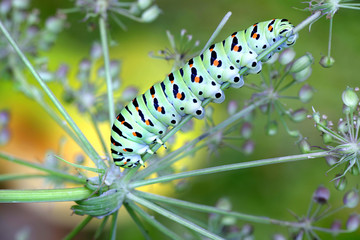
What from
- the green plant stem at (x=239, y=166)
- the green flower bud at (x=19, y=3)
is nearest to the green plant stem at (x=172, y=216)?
the green plant stem at (x=239, y=166)

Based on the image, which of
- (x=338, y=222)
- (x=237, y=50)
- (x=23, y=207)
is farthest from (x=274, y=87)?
(x=23, y=207)

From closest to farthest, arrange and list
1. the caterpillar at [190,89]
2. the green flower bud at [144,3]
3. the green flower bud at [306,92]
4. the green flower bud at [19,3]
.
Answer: the caterpillar at [190,89] → the green flower bud at [306,92] → the green flower bud at [144,3] → the green flower bud at [19,3]

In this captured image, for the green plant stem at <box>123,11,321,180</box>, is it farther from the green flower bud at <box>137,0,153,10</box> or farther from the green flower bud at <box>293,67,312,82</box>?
the green flower bud at <box>137,0,153,10</box>

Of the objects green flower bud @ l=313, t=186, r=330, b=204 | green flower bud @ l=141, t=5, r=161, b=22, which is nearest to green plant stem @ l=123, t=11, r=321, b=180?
green flower bud @ l=313, t=186, r=330, b=204

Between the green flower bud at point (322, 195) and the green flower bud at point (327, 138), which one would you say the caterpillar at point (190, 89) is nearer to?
the green flower bud at point (327, 138)

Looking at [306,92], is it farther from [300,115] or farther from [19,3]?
[19,3]

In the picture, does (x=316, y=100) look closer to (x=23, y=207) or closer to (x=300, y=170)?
(x=300, y=170)
